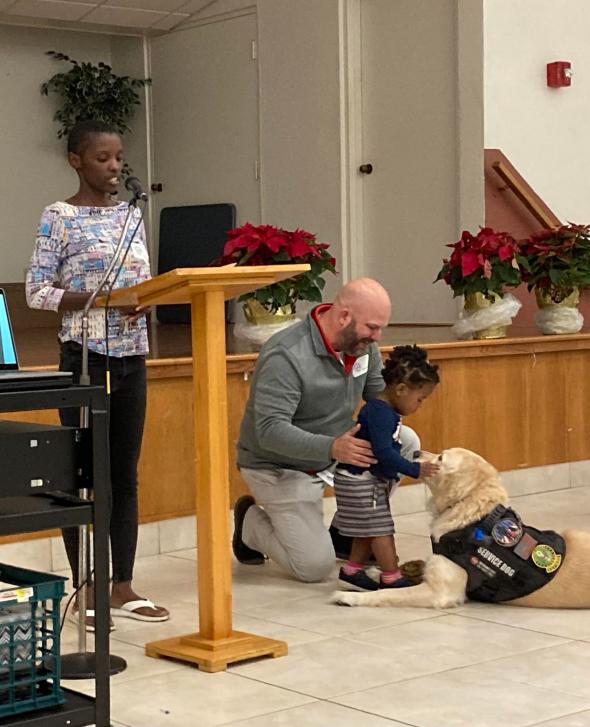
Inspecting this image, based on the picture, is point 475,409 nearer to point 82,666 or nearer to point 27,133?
point 82,666

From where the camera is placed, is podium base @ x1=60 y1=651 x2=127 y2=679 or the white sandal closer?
podium base @ x1=60 y1=651 x2=127 y2=679

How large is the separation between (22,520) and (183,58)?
28.8 ft

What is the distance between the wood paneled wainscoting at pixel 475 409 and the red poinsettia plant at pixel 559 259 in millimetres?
266

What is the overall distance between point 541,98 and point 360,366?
4743 mm

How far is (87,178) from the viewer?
12.5ft

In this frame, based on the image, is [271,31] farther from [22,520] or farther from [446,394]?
[22,520]

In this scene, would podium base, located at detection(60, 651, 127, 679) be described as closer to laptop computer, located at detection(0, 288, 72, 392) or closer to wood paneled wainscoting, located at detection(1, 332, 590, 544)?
laptop computer, located at detection(0, 288, 72, 392)

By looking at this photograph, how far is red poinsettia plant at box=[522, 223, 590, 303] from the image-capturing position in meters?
6.23

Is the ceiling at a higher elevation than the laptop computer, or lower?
higher

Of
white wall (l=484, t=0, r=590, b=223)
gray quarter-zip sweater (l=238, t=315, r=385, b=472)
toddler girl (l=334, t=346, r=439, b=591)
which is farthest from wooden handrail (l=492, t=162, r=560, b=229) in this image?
toddler girl (l=334, t=346, r=439, b=591)

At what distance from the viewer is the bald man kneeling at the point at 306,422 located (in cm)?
406

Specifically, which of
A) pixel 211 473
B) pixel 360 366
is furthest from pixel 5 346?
pixel 360 366

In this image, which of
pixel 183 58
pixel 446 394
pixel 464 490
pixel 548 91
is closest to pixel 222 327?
pixel 464 490

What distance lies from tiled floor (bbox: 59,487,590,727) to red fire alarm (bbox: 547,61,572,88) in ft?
16.9
